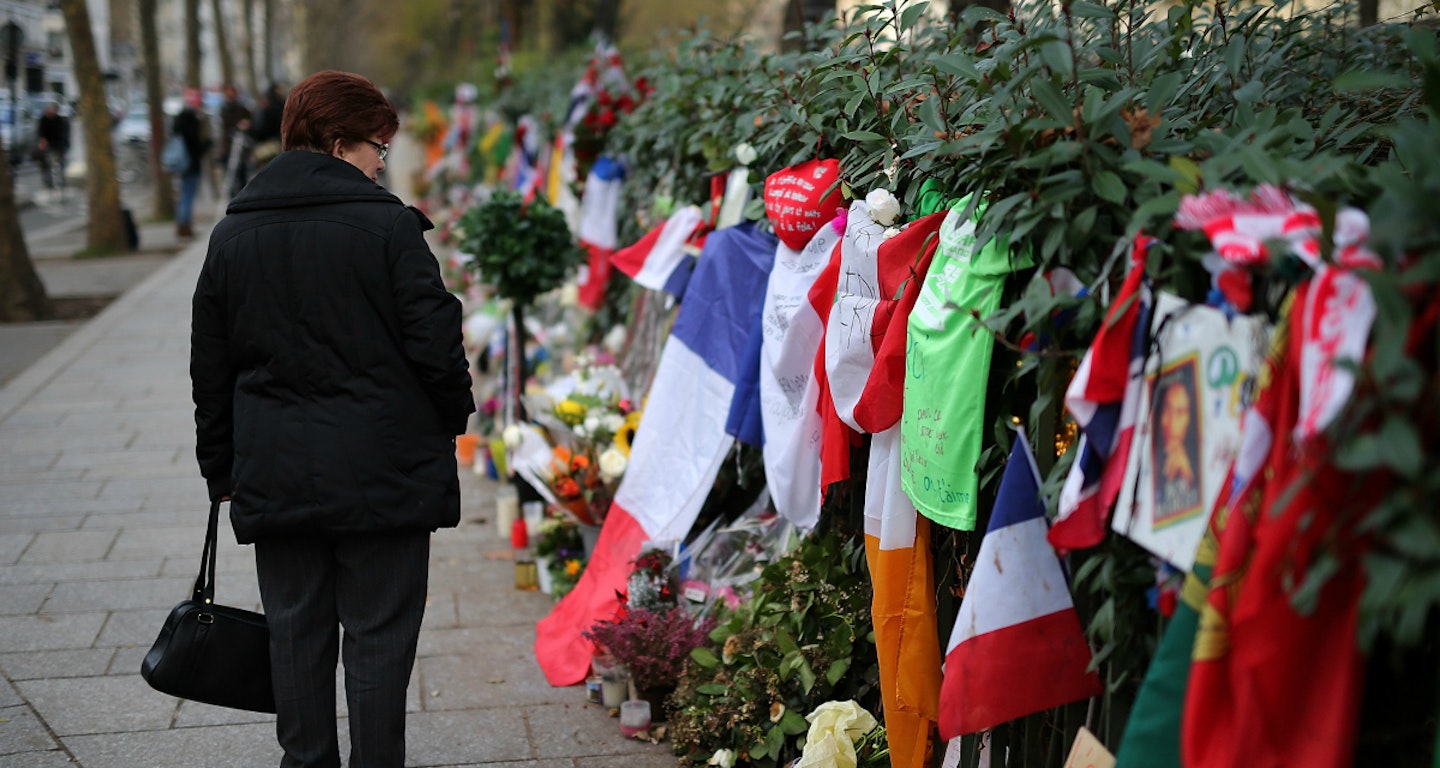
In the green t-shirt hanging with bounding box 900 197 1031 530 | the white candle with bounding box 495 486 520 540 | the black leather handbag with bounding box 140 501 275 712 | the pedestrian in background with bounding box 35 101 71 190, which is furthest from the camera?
the pedestrian in background with bounding box 35 101 71 190

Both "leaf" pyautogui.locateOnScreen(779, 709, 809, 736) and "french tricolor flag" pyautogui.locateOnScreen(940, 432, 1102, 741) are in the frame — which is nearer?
"french tricolor flag" pyautogui.locateOnScreen(940, 432, 1102, 741)

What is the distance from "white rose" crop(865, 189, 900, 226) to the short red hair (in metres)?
1.22

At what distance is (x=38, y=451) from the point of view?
7.00 meters

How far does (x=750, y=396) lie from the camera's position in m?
4.23

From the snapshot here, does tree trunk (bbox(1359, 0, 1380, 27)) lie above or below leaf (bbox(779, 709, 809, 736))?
above

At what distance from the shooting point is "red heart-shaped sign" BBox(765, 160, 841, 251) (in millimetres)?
3836

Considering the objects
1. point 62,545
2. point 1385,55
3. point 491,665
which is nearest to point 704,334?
point 491,665

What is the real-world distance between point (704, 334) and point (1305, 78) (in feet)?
6.74

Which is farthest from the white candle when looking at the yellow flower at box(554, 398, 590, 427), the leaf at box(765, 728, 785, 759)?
the leaf at box(765, 728, 785, 759)

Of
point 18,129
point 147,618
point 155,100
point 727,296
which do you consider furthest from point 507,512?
point 18,129

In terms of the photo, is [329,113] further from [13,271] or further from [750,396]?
[13,271]

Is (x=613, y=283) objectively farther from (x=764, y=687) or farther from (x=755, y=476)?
(x=764, y=687)

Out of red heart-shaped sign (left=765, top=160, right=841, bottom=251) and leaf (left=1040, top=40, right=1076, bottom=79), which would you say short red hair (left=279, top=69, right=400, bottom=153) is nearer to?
red heart-shaped sign (left=765, top=160, right=841, bottom=251)

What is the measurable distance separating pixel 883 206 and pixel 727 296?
51.1 inches
